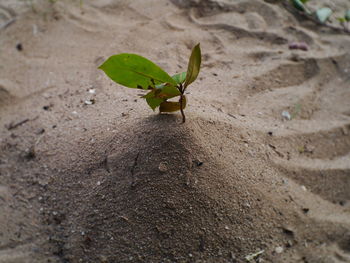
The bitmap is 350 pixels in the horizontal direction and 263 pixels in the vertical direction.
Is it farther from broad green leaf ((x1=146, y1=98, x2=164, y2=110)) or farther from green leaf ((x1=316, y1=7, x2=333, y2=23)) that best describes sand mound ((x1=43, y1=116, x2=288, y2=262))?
green leaf ((x1=316, y1=7, x2=333, y2=23))

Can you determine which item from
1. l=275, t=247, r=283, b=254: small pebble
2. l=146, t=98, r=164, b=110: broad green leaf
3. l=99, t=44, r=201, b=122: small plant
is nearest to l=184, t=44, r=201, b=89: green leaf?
l=99, t=44, r=201, b=122: small plant

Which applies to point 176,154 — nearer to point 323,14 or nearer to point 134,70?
point 134,70

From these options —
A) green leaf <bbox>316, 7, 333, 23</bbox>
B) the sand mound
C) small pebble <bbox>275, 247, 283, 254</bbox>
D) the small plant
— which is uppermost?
the small plant

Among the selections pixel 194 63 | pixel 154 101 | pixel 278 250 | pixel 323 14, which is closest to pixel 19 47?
pixel 154 101

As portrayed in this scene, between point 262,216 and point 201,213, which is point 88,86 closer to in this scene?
point 201,213

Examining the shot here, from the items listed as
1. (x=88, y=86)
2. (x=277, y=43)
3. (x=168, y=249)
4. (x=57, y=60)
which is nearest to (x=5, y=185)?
(x=88, y=86)

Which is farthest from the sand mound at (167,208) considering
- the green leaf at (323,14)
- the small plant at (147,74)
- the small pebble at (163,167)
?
the green leaf at (323,14)

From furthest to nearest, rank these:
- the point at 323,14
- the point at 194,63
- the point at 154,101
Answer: the point at 323,14
the point at 154,101
the point at 194,63
